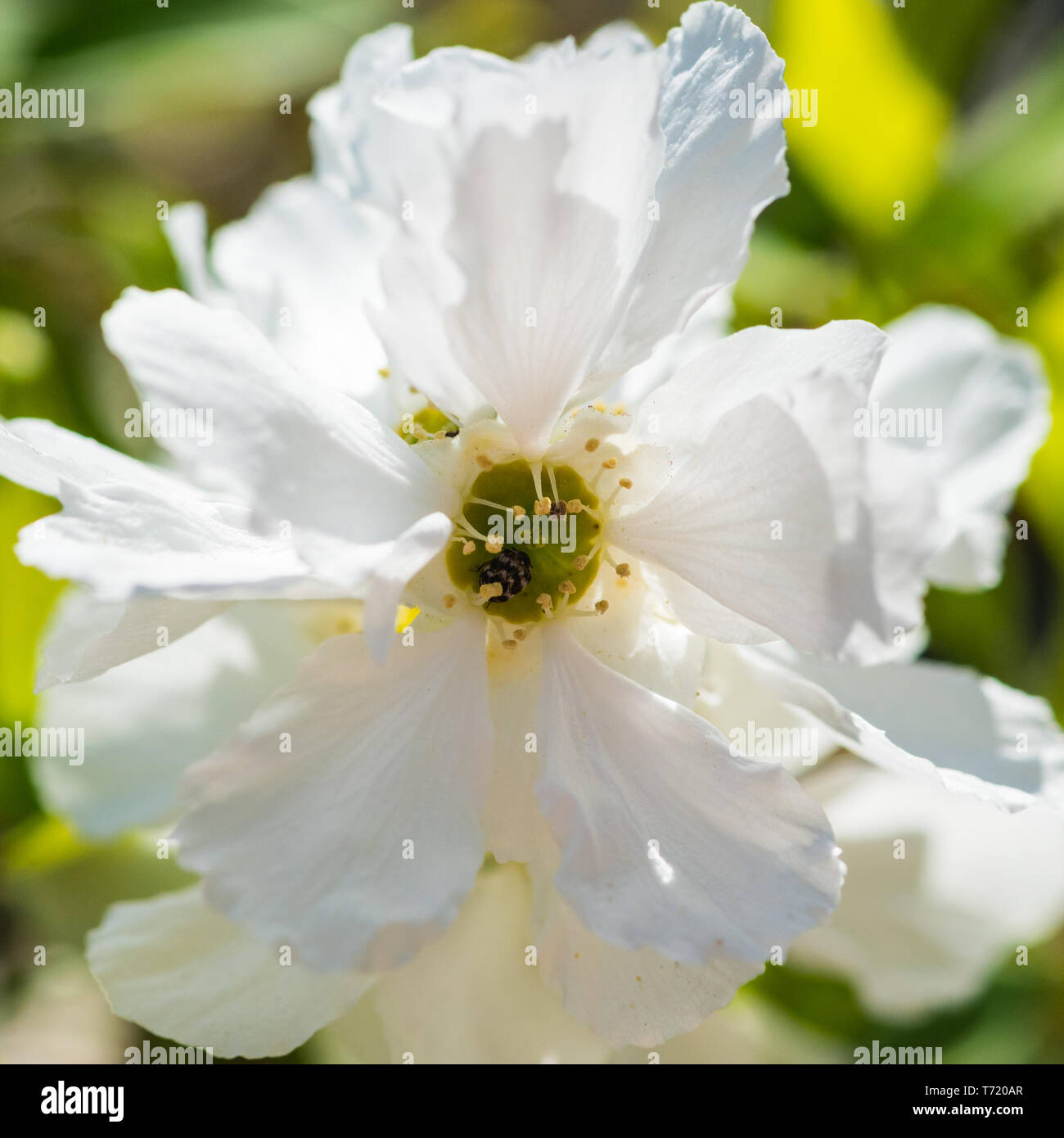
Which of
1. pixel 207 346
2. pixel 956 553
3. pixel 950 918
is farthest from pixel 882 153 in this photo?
pixel 207 346

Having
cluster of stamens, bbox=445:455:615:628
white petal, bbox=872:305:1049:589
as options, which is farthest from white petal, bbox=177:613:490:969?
white petal, bbox=872:305:1049:589

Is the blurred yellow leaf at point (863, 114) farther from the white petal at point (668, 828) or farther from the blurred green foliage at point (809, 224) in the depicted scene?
the white petal at point (668, 828)

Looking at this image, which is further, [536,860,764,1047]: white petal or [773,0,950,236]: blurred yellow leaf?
[773,0,950,236]: blurred yellow leaf

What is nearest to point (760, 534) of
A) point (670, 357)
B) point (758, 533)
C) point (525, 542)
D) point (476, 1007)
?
point (758, 533)

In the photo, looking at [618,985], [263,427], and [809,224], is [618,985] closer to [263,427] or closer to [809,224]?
[263,427]

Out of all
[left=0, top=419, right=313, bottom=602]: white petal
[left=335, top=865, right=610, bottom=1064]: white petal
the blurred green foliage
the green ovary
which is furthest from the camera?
the blurred green foliage

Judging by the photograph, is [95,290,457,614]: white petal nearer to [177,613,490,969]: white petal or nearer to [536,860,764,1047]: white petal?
[177,613,490,969]: white petal
